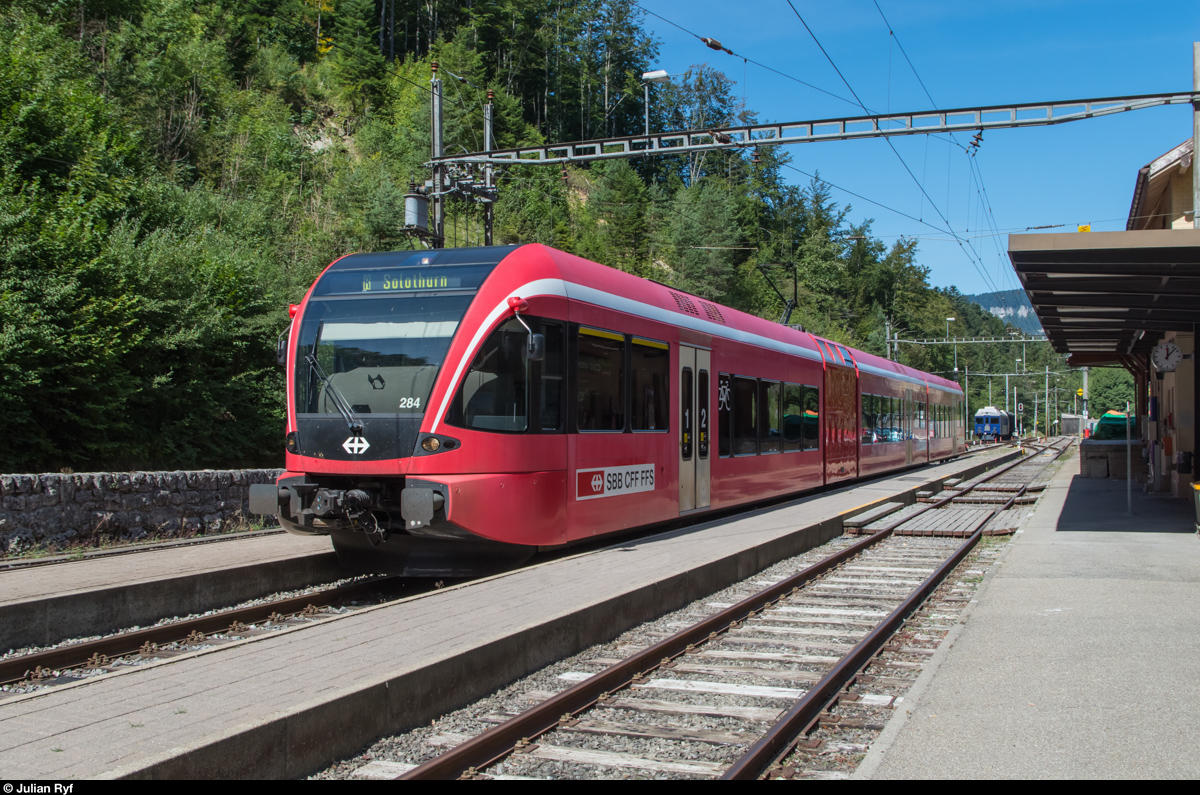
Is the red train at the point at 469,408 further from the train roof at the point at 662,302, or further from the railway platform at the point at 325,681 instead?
the railway platform at the point at 325,681

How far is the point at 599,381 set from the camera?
1066 centimetres

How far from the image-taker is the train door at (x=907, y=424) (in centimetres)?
2895

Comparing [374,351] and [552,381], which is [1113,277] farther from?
[374,351]

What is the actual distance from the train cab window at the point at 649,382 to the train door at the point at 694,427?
547 mm

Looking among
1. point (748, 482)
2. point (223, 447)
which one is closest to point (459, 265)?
point (748, 482)

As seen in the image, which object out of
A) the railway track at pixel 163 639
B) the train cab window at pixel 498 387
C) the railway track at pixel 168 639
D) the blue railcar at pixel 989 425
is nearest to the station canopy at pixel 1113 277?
the train cab window at pixel 498 387

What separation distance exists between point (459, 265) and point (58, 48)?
20.5 m

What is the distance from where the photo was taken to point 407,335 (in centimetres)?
917

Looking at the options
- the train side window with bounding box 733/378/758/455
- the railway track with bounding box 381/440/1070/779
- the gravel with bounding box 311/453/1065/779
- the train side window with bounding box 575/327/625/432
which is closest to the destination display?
the train side window with bounding box 575/327/625/432

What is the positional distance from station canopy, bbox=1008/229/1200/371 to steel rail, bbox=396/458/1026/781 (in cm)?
514

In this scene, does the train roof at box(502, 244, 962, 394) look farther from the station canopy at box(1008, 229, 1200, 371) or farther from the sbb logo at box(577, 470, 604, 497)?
the station canopy at box(1008, 229, 1200, 371)

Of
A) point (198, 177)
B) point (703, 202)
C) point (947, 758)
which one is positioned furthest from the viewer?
point (703, 202)

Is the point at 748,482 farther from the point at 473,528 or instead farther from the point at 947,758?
the point at 947,758

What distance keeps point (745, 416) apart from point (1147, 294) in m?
5.99
